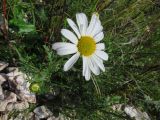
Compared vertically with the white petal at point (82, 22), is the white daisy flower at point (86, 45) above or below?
below

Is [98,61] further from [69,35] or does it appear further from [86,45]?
[69,35]

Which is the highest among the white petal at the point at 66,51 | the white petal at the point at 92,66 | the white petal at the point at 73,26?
the white petal at the point at 73,26

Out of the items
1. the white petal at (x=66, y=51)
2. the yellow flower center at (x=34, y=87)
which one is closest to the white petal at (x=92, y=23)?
the white petal at (x=66, y=51)

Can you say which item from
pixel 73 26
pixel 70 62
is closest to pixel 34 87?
pixel 70 62

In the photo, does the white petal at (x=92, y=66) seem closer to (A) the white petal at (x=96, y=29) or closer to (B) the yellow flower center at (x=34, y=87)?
(A) the white petal at (x=96, y=29)

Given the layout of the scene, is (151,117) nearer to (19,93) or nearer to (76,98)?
(76,98)

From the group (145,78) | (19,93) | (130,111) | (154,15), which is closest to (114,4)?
(154,15)
